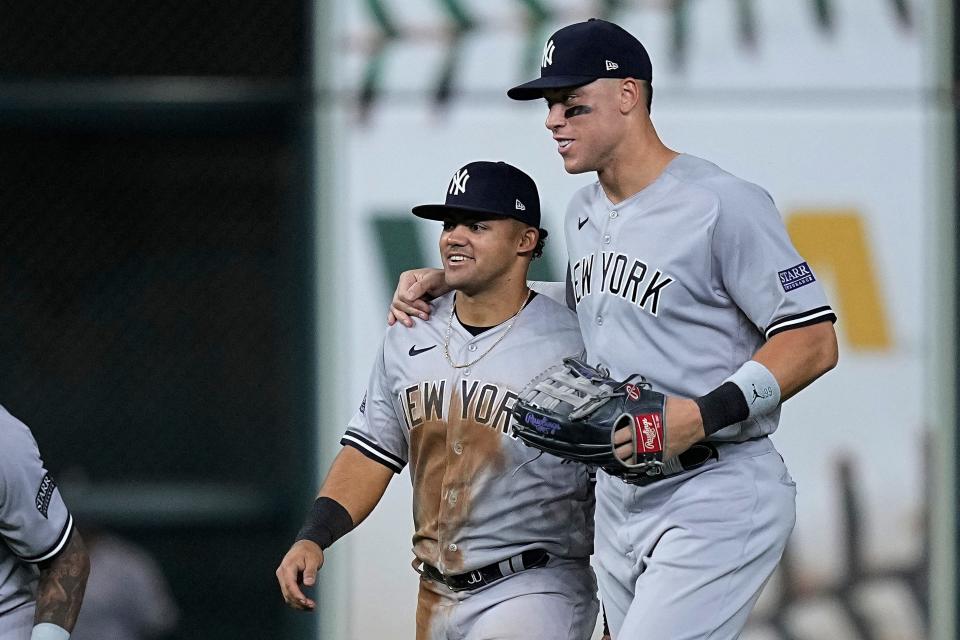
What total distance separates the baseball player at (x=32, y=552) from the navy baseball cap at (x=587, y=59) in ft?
4.20

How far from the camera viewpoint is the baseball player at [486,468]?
3.33 meters

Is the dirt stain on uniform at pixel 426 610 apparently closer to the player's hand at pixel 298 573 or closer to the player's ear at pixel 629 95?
the player's hand at pixel 298 573

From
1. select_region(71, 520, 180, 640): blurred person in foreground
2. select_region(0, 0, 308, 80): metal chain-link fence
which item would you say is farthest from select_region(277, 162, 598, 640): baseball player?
select_region(0, 0, 308, 80): metal chain-link fence

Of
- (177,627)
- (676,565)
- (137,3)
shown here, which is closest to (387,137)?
(137,3)

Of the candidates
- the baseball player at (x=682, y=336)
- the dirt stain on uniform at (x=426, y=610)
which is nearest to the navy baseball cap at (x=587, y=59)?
the baseball player at (x=682, y=336)

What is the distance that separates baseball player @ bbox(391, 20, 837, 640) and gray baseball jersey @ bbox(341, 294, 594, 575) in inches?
9.2

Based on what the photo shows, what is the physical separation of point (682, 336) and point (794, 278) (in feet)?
0.80

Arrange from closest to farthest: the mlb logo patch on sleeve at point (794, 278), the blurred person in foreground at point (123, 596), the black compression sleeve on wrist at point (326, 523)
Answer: the mlb logo patch on sleeve at point (794, 278)
the black compression sleeve on wrist at point (326, 523)
the blurred person in foreground at point (123, 596)

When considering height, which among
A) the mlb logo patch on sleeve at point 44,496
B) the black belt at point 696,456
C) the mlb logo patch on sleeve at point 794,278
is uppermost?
the mlb logo patch on sleeve at point 794,278

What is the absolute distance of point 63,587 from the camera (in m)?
3.22

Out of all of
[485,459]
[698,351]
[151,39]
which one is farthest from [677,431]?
[151,39]

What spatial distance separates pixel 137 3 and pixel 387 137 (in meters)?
1.25

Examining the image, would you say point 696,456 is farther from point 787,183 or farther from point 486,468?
point 787,183

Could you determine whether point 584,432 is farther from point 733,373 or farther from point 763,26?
point 763,26
